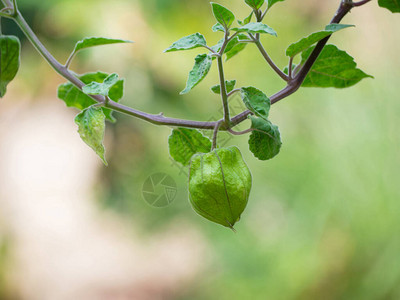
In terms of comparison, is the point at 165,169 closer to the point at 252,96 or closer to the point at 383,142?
the point at 383,142

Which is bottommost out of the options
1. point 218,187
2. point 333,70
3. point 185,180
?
point 218,187

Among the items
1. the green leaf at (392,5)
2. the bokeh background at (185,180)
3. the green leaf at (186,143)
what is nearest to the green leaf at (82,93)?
the green leaf at (186,143)

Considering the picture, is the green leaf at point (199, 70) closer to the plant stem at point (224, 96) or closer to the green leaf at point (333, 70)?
the plant stem at point (224, 96)

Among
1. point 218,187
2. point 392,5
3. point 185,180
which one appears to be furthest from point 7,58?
point 185,180

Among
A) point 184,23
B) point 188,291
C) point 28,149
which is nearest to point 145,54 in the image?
point 184,23

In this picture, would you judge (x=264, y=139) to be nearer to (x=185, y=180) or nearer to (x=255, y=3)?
(x=255, y=3)

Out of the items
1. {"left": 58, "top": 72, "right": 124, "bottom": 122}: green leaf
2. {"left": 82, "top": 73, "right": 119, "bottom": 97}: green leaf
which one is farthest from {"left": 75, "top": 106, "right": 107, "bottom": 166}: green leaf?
{"left": 58, "top": 72, "right": 124, "bottom": 122}: green leaf
